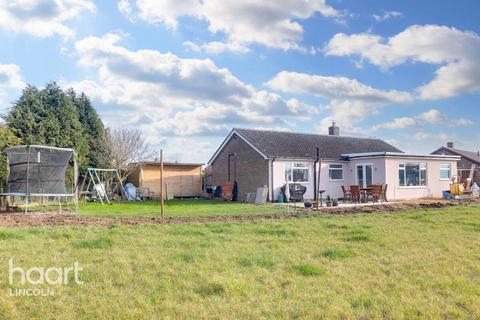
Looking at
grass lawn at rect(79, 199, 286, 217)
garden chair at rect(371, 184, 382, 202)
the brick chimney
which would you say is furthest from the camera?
the brick chimney

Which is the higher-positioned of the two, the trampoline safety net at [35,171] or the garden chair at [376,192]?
the trampoline safety net at [35,171]

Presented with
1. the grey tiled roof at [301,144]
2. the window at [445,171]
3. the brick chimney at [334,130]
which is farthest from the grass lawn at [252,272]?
the brick chimney at [334,130]

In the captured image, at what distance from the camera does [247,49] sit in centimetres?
1555

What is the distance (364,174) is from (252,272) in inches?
907

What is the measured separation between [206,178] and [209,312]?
1165 inches

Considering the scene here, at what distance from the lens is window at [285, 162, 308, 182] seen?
26453 mm

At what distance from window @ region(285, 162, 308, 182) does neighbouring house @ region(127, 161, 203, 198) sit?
965 cm

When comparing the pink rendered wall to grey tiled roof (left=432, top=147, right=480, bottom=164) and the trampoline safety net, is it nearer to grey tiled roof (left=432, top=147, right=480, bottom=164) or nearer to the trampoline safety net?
the trampoline safety net

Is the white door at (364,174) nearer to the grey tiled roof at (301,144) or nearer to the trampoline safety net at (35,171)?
the grey tiled roof at (301,144)

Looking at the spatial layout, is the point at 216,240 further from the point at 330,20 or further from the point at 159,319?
the point at 330,20

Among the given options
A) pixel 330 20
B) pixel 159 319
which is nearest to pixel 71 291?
pixel 159 319

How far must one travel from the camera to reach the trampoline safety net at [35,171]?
17094mm

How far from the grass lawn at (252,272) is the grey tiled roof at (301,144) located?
16.3 meters

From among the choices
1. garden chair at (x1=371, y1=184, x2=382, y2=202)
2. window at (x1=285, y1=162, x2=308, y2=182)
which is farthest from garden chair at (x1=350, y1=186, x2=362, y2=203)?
window at (x1=285, y1=162, x2=308, y2=182)
